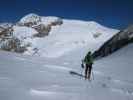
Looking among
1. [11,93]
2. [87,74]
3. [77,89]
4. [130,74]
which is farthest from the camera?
[130,74]

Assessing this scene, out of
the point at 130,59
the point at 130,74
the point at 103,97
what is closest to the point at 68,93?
the point at 103,97

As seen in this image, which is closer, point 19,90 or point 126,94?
point 19,90

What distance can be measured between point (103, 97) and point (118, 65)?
17.7m

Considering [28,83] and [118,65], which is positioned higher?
[28,83]

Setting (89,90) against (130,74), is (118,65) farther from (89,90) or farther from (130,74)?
(89,90)

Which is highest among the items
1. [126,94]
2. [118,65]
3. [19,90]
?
[19,90]

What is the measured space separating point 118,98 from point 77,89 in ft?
7.59

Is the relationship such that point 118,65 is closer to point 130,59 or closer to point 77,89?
point 130,59

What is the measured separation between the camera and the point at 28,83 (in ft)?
45.8

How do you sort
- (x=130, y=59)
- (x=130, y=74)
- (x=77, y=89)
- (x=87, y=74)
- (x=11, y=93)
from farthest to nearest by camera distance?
(x=130, y=59) < (x=130, y=74) < (x=87, y=74) < (x=77, y=89) < (x=11, y=93)

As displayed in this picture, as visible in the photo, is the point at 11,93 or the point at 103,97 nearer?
the point at 11,93

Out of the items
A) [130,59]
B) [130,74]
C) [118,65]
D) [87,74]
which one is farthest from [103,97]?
[130,59]

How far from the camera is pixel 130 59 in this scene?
33656mm

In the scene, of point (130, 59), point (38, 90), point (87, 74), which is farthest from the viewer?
point (130, 59)
